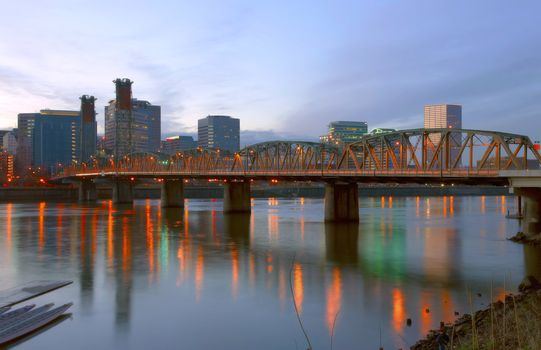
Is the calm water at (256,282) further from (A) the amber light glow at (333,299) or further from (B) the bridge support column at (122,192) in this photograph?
(B) the bridge support column at (122,192)

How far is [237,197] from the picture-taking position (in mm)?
101062

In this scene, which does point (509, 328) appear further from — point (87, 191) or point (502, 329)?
point (87, 191)

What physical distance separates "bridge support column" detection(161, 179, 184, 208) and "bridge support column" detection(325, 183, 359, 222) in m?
54.4

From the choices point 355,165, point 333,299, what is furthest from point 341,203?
point 333,299

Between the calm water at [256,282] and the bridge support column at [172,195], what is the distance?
194 feet

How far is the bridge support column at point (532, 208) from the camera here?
47812 millimetres

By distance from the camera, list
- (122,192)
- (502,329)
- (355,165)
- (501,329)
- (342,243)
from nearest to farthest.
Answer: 1. (502,329)
2. (501,329)
3. (342,243)
4. (355,165)
5. (122,192)

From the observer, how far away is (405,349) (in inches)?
765

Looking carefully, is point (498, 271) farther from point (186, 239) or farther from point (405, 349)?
point (186, 239)

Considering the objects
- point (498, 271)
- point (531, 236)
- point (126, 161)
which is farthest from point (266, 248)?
point (126, 161)

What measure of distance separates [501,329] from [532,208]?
1348 inches

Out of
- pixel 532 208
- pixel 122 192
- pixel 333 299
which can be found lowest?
pixel 333 299

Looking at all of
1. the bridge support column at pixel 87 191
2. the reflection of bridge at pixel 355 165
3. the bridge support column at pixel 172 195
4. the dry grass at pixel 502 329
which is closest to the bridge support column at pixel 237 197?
the reflection of bridge at pixel 355 165

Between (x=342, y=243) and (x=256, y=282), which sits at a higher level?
(x=342, y=243)
